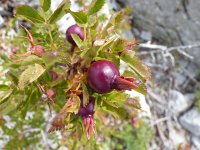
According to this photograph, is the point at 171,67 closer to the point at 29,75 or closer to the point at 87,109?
the point at 87,109

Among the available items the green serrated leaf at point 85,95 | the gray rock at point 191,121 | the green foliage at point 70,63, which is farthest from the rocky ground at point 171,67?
the green serrated leaf at point 85,95

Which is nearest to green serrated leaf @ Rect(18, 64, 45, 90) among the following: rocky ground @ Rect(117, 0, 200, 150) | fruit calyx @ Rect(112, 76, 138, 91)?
fruit calyx @ Rect(112, 76, 138, 91)

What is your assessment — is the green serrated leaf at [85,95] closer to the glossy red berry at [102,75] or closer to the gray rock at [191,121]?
the glossy red berry at [102,75]

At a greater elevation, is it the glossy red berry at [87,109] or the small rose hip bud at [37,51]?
the small rose hip bud at [37,51]

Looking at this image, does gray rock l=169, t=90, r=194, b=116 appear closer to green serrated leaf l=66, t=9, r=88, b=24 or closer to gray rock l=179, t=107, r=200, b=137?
gray rock l=179, t=107, r=200, b=137

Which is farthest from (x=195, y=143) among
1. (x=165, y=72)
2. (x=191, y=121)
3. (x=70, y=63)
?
(x=70, y=63)
